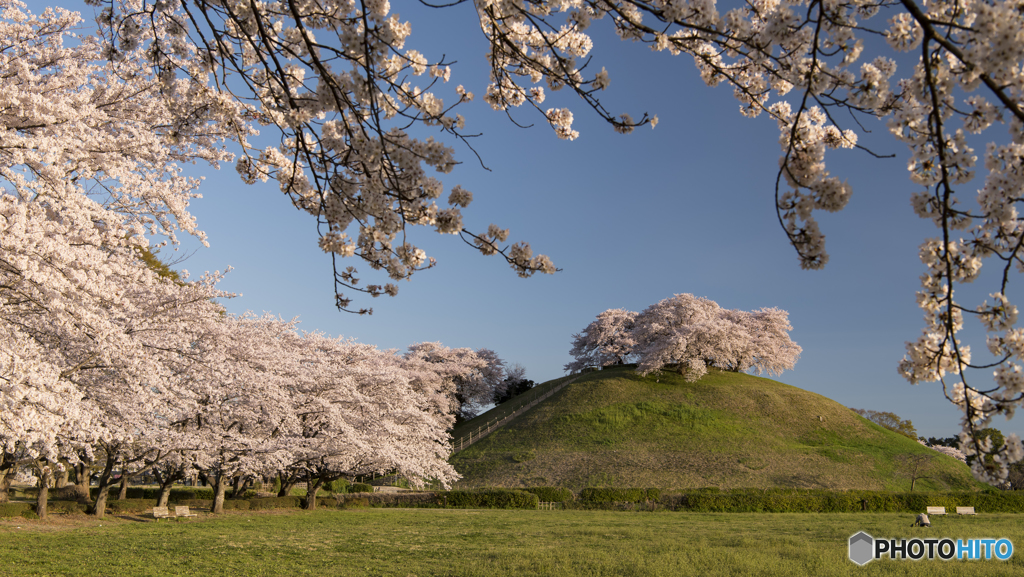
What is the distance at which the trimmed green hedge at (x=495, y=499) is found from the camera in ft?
103

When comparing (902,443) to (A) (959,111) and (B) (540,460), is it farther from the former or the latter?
(A) (959,111)

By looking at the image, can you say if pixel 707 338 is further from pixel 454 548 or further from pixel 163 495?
pixel 163 495

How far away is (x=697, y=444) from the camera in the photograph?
1592 inches

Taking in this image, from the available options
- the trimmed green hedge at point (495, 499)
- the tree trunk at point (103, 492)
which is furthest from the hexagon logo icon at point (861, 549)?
the tree trunk at point (103, 492)

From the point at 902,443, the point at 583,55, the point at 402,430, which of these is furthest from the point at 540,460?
the point at 583,55

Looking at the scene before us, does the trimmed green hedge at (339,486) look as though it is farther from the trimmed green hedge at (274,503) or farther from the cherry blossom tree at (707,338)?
the cherry blossom tree at (707,338)

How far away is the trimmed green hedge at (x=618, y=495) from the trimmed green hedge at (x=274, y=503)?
51.5 ft

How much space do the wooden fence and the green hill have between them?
1.51 meters

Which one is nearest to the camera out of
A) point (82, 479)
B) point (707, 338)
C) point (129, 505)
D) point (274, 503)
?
point (82, 479)

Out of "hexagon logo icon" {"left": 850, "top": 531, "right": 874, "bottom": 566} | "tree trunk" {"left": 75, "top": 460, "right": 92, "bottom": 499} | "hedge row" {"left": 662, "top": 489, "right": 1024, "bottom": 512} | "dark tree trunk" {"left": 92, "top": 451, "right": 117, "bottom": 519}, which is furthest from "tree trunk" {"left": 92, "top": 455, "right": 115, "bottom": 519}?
"hedge row" {"left": 662, "top": 489, "right": 1024, "bottom": 512}

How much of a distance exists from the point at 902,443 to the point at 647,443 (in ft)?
63.5

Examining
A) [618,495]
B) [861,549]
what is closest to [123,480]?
[618,495]

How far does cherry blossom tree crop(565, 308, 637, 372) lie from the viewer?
62.2 m

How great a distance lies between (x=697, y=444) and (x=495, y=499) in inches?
683
